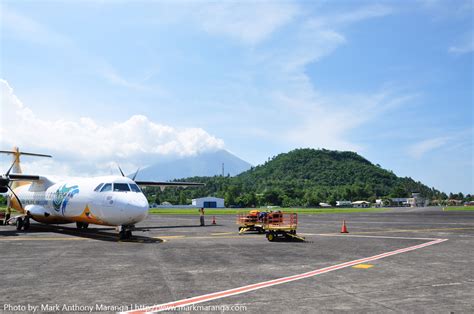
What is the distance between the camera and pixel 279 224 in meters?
22.0

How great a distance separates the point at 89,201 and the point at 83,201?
0.76m

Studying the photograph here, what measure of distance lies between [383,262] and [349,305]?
599cm

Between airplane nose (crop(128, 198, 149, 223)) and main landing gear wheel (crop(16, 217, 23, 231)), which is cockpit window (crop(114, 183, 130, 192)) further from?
main landing gear wheel (crop(16, 217, 23, 231))

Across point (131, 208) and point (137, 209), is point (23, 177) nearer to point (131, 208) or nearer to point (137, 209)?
point (131, 208)

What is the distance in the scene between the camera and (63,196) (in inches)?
941

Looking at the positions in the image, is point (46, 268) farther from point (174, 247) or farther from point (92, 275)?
point (174, 247)

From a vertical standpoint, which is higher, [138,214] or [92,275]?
[138,214]

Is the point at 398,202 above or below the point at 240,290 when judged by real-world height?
above

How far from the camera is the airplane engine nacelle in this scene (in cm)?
2597

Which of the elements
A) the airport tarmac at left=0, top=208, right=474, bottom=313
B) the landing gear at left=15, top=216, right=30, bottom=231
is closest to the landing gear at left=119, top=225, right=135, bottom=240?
the airport tarmac at left=0, top=208, right=474, bottom=313

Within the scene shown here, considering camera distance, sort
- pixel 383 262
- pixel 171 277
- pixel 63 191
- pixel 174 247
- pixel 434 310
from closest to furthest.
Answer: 1. pixel 434 310
2. pixel 171 277
3. pixel 383 262
4. pixel 174 247
5. pixel 63 191

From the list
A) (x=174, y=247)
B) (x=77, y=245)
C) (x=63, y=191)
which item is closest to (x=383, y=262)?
(x=174, y=247)

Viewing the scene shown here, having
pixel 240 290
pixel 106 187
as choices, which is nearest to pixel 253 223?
pixel 106 187

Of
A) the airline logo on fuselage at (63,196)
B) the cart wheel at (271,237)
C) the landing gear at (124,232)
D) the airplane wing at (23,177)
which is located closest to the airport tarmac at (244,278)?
the cart wheel at (271,237)
